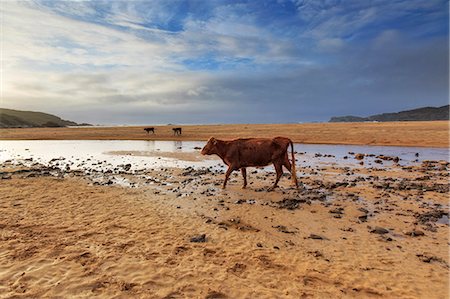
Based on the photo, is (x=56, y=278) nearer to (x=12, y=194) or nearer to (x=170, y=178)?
(x=12, y=194)

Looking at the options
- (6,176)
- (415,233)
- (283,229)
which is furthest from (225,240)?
(6,176)

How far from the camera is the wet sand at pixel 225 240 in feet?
17.1

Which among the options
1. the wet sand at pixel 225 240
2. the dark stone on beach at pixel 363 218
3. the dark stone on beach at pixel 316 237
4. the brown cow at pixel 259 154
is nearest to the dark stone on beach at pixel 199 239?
the wet sand at pixel 225 240

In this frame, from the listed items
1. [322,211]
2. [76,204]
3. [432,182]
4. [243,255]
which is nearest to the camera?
[243,255]

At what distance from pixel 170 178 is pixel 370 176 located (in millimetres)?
9866

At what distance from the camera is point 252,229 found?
7930 mm

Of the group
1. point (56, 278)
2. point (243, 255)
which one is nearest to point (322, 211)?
point (243, 255)

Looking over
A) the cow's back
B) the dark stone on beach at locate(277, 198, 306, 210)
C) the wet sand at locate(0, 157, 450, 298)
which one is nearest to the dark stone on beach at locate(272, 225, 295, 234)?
the wet sand at locate(0, 157, 450, 298)

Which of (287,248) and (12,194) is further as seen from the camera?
(12,194)

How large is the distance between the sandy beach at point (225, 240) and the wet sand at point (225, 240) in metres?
0.03

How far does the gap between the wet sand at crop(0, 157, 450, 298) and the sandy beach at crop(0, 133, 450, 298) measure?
30mm

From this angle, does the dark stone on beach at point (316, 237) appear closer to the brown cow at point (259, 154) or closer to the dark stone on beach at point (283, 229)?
the dark stone on beach at point (283, 229)

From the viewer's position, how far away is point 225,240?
7.20m

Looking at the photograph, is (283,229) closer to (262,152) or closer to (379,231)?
(379,231)
